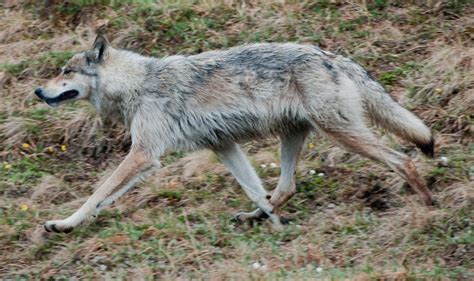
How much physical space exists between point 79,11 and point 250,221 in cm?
460

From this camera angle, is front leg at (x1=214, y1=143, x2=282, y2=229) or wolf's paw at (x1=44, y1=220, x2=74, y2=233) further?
front leg at (x1=214, y1=143, x2=282, y2=229)

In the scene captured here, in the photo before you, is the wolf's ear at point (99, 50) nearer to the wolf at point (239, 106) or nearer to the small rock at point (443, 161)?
the wolf at point (239, 106)

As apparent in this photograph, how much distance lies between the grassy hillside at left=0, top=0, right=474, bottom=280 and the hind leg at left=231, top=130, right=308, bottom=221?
17 cm

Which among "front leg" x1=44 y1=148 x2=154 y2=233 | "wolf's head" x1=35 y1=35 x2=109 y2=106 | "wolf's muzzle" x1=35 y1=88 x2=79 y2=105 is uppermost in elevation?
"wolf's head" x1=35 y1=35 x2=109 y2=106

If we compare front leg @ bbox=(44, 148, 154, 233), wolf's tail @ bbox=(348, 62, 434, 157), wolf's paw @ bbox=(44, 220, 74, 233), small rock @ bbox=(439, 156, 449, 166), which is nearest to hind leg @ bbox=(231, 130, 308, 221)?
wolf's tail @ bbox=(348, 62, 434, 157)

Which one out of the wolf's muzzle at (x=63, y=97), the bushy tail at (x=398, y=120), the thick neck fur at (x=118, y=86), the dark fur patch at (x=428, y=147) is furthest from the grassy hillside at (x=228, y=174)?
the wolf's muzzle at (x=63, y=97)

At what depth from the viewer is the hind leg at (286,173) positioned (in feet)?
24.5

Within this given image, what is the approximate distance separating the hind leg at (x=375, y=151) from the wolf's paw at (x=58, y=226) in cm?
214

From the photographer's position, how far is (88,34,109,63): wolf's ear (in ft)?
25.0

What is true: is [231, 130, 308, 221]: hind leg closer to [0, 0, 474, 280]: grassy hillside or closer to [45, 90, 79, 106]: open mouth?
[0, 0, 474, 280]: grassy hillside

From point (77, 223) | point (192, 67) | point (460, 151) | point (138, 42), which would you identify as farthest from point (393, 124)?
point (138, 42)

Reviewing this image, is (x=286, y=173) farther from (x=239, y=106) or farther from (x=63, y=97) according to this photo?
(x=63, y=97)

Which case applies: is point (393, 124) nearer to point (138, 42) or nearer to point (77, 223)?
point (77, 223)

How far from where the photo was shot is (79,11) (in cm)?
1095
